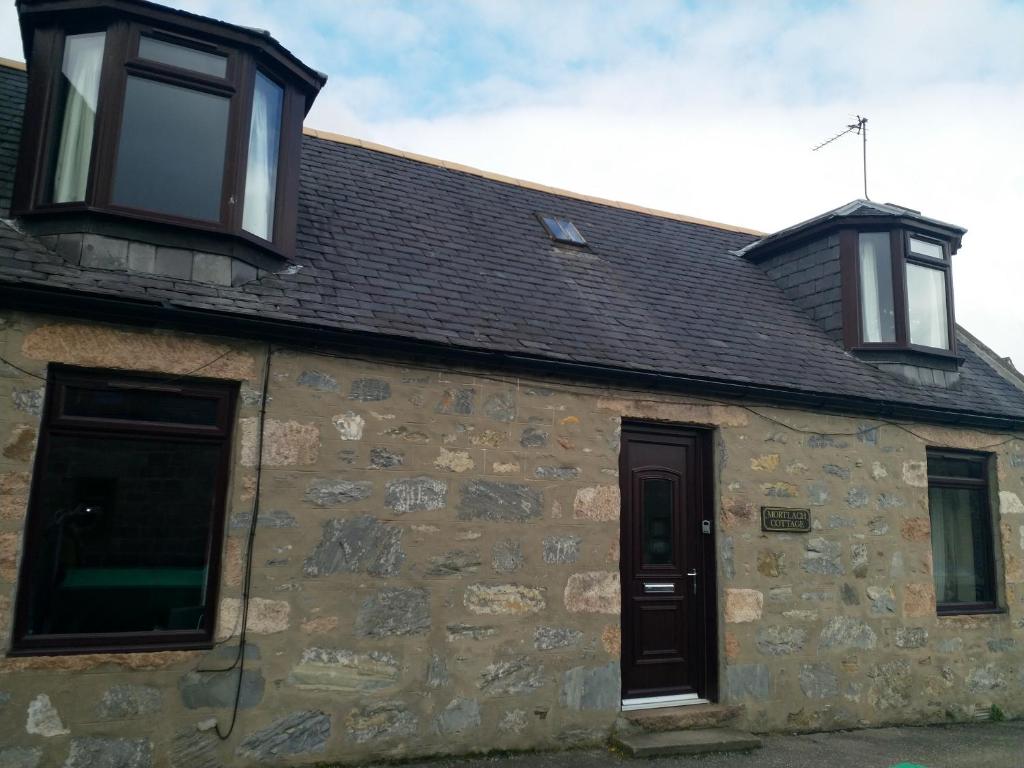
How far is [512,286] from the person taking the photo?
762cm

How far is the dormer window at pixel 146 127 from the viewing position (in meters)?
5.85

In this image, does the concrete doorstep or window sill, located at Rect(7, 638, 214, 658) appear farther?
the concrete doorstep

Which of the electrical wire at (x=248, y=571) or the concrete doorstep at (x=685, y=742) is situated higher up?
the electrical wire at (x=248, y=571)

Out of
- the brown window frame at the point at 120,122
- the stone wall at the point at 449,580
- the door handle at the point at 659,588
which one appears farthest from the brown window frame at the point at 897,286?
the brown window frame at the point at 120,122

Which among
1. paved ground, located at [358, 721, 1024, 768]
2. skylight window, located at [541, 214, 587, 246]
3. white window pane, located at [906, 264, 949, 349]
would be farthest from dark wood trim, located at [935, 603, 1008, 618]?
skylight window, located at [541, 214, 587, 246]

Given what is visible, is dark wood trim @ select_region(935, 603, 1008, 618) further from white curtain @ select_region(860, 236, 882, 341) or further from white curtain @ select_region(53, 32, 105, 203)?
white curtain @ select_region(53, 32, 105, 203)

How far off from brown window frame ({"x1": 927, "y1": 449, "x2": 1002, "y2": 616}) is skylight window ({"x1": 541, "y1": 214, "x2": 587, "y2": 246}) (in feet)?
14.3

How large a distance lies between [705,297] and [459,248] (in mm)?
2955

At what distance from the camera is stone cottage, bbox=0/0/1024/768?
5.20 m

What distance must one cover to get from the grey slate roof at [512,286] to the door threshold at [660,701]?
2733 mm

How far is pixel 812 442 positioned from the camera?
7.70 metres

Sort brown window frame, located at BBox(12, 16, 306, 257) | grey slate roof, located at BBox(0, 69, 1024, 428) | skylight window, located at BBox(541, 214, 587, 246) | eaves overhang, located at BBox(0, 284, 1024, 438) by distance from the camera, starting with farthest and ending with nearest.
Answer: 1. skylight window, located at BBox(541, 214, 587, 246)
2. grey slate roof, located at BBox(0, 69, 1024, 428)
3. brown window frame, located at BBox(12, 16, 306, 257)
4. eaves overhang, located at BBox(0, 284, 1024, 438)

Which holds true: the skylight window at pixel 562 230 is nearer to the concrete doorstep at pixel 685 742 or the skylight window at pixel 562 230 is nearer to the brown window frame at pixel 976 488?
the brown window frame at pixel 976 488

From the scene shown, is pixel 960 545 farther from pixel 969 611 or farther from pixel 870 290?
pixel 870 290
